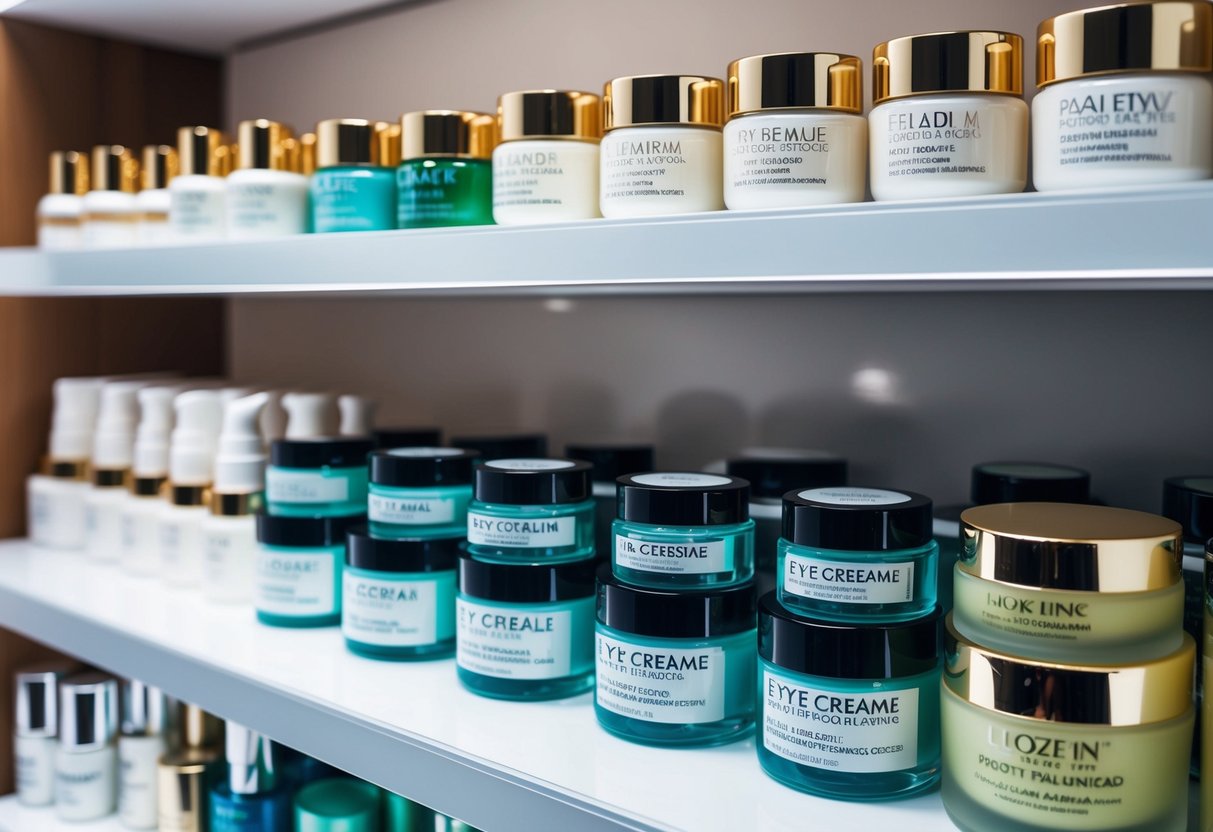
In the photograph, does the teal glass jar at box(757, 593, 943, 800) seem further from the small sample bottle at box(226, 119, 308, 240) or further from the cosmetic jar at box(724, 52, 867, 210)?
the small sample bottle at box(226, 119, 308, 240)

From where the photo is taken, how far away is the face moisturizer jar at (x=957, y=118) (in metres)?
0.43

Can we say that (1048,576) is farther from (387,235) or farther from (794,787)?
(387,235)

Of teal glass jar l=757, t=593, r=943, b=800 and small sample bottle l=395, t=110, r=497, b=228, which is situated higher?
small sample bottle l=395, t=110, r=497, b=228

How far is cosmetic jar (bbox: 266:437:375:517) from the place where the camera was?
0.72 meters

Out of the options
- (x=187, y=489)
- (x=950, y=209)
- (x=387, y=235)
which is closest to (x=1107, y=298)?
(x=950, y=209)

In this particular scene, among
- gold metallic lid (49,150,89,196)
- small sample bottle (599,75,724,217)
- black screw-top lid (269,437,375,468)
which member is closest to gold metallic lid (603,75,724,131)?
small sample bottle (599,75,724,217)

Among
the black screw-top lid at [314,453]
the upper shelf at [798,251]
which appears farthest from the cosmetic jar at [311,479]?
the upper shelf at [798,251]

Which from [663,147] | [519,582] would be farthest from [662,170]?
[519,582]

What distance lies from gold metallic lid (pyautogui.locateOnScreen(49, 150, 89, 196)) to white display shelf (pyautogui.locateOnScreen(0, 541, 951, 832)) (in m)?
0.33

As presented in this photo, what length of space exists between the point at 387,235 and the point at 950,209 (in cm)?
30

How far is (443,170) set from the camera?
62 centimetres

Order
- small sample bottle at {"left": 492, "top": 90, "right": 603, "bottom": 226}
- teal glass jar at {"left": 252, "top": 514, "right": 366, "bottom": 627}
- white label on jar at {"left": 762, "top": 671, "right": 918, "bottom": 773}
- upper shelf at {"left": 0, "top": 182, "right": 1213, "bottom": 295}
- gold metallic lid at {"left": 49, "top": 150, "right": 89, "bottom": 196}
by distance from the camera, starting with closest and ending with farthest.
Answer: upper shelf at {"left": 0, "top": 182, "right": 1213, "bottom": 295} < white label on jar at {"left": 762, "top": 671, "right": 918, "bottom": 773} < small sample bottle at {"left": 492, "top": 90, "right": 603, "bottom": 226} < teal glass jar at {"left": 252, "top": 514, "right": 366, "bottom": 627} < gold metallic lid at {"left": 49, "top": 150, "right": 89, "bottom": 196}

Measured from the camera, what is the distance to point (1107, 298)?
600mm

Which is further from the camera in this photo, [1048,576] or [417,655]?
[417,655]
